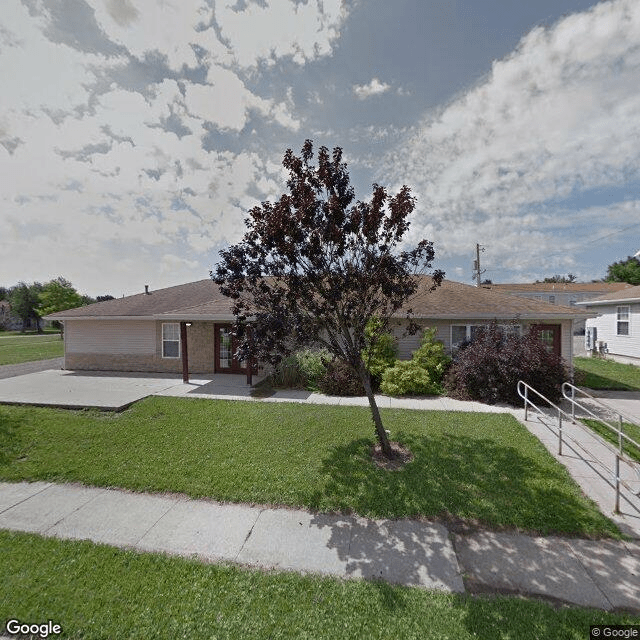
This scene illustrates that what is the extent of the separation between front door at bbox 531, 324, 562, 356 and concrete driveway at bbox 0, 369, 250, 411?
36.4ft

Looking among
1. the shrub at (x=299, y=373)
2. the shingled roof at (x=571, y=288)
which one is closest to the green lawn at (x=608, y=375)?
the shrub at (x=299, y=373)

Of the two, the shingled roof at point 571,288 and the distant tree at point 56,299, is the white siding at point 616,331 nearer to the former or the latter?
the shingled roof at point 571,288

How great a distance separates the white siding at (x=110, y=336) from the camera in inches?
569

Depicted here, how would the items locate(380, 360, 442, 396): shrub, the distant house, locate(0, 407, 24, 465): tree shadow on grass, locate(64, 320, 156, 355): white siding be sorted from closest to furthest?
locate(0, 407, 24, 465): tree shadow on grass → locate(380, 360, 442, 396): shrub → locate(64, 320, 156, 355): white siding → the distant house

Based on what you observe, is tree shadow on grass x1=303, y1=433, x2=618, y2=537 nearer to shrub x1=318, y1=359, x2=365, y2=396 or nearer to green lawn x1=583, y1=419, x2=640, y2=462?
green lawn x1=583, y1=419, x2=640, y2=462

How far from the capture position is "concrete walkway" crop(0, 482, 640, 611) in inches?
126

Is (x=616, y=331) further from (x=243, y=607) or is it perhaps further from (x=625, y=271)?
(x=625, y=271)

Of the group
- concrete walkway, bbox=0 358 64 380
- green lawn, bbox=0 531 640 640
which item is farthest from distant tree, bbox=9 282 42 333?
green lawn, bbox=0 531 640 640

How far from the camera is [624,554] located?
3574 mm

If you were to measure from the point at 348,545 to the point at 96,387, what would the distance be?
10986mm

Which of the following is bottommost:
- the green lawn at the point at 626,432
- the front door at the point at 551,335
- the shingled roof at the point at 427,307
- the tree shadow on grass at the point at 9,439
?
the green lawn at the point at 626,432

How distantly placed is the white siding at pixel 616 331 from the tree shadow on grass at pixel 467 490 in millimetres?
16305

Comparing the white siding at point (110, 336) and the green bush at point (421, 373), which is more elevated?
the white siding at point (110, 336)

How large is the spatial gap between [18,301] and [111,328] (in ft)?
194
